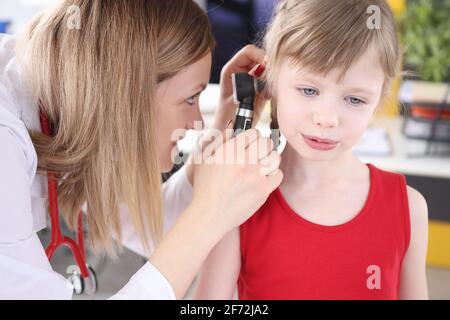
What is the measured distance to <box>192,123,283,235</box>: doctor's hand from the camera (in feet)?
2.76

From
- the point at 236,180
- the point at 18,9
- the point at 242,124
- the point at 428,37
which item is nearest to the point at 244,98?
the point at 242,124

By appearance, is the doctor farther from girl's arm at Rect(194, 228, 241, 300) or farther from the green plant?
the green plant

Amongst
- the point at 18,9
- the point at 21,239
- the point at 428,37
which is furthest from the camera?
the point at 18,9

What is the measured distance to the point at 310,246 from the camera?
0.96 meters

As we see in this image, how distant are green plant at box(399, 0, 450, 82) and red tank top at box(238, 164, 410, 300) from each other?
137 centimetres

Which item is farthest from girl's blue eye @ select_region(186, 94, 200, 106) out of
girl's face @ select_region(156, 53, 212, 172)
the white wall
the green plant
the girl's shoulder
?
the white wall

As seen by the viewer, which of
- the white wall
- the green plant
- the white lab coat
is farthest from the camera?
the white wall

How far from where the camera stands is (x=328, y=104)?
32.4 inches

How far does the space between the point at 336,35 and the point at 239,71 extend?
289 mm

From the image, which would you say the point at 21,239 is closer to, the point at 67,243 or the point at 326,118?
the point at 67,243

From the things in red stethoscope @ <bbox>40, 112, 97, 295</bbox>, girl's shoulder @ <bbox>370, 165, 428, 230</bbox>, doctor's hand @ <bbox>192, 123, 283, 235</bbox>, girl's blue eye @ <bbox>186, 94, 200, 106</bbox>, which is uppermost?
girl's blue eye @ <bbox>186, 94, 200, 106</bbox>

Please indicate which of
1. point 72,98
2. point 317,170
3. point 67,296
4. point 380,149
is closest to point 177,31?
point 72,98

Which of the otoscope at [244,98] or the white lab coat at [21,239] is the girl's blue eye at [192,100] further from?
the white lab coat at [21,239]

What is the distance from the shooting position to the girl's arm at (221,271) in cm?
94
